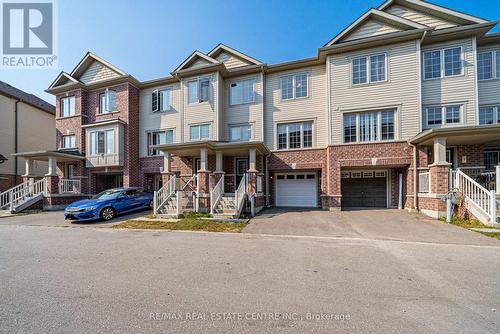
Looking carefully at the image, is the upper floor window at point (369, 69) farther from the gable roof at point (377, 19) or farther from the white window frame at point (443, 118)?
the white window frame at point (443, 118)

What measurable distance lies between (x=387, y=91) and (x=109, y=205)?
15.7 metres

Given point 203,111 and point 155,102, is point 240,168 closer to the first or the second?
point 203,111

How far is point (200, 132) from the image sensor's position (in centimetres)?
1505

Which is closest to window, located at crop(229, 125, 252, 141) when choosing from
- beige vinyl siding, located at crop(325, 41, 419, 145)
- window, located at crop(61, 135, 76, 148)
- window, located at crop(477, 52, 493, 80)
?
beige vinyl siding, located at crop(325, 41, 419, 145)

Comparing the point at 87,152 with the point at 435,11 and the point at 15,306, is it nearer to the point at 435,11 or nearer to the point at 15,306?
the point at 15,306

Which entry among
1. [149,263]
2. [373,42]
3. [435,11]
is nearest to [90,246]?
[149,263]

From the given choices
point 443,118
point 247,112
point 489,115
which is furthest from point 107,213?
point 489,115

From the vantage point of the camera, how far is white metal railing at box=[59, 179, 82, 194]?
1562 centimetres

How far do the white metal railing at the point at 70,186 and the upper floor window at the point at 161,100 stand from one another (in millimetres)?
7857

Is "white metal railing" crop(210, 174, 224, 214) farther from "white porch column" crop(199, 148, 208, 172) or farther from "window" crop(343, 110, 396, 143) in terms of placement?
"window" crop(343, 110, 396, 143)

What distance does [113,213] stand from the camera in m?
11.1

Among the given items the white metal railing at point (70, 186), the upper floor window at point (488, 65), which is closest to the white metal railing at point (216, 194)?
the white metal railing at point (70, 186)

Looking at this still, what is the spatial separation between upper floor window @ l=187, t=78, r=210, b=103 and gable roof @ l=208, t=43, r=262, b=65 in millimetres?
2423

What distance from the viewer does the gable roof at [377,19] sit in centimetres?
1147
